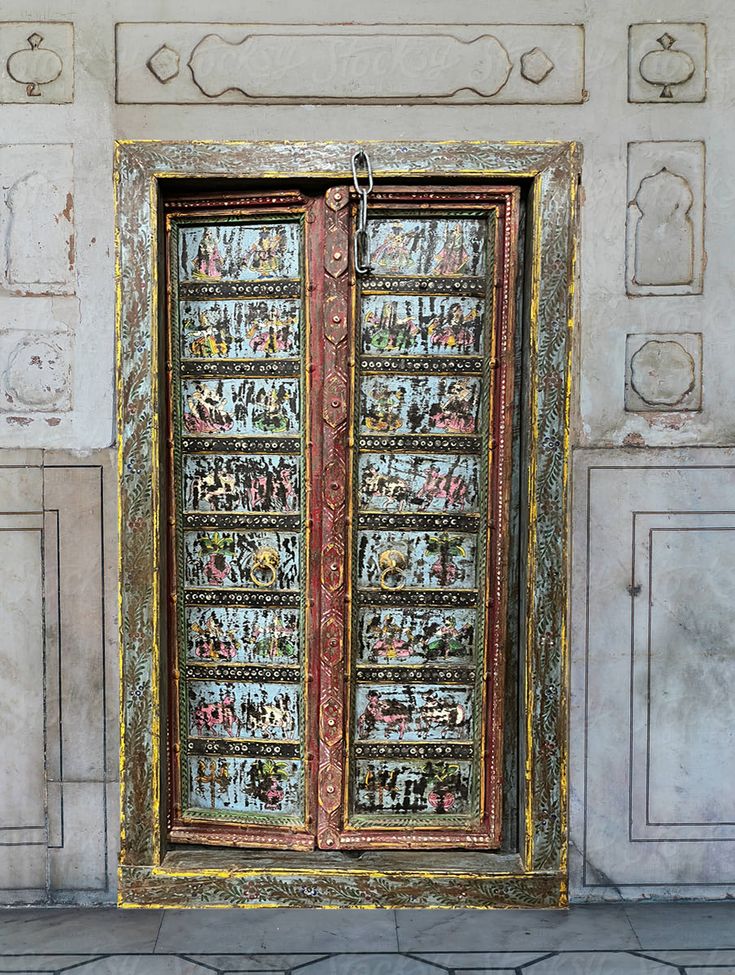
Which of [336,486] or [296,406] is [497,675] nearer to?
[336,486]

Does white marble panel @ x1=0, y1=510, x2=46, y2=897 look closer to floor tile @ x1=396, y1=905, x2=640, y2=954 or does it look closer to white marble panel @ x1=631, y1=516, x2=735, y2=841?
floor tile @ x1=396, y1=905, x2=640, y2=954

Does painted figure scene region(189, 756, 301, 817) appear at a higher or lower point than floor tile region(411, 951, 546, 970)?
higher

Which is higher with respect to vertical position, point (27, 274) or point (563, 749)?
point (27, 274)

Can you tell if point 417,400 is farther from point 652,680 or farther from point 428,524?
point 652,680

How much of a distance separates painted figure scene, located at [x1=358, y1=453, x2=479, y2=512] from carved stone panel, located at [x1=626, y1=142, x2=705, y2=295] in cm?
71

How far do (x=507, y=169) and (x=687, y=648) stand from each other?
1496 mm

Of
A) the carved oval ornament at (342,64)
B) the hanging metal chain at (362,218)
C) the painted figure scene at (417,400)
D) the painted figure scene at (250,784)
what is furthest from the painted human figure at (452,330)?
the painted figure scene at (250,784)

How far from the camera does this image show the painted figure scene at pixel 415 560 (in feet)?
9.10

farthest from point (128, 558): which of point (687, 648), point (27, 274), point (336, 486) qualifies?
point (687, 648)

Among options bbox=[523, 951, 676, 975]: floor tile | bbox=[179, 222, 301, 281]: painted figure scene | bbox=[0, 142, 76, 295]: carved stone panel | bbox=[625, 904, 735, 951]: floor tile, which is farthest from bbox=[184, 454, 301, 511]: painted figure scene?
bbox=[625, 904, 735, 951]: floor tile

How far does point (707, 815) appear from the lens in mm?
2766

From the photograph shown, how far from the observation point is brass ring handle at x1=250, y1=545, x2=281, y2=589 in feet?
9.08

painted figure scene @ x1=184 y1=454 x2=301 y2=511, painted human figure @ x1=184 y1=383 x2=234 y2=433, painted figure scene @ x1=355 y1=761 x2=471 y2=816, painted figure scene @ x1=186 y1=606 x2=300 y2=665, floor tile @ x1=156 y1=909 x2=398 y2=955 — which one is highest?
painted human figure @ x1=184 y1=383 x2=234 y2=433

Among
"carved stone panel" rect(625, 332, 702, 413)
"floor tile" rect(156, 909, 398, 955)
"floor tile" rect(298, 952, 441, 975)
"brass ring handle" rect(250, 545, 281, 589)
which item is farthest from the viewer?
"brass ring handle" rect(250, 545, 281, 589)
